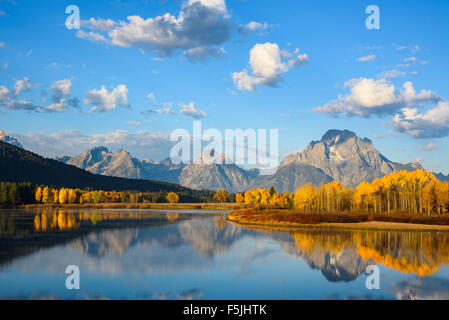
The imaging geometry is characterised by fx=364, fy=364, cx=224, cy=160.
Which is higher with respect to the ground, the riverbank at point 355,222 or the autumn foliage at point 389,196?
the autumn foliage at point 389,196

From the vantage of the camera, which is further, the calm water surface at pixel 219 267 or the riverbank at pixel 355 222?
the riverbank at pixel 355 222

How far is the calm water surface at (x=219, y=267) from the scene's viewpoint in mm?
31000

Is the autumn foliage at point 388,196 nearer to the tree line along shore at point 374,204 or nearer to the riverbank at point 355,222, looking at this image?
the tree line along shore at point 374,204

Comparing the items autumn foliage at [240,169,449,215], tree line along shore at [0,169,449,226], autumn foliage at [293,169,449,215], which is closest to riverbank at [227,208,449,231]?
tree line along shore at [0,169,449,226]

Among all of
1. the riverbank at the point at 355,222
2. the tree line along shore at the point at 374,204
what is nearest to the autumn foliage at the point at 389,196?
the tree line along shore at the point at 374,204

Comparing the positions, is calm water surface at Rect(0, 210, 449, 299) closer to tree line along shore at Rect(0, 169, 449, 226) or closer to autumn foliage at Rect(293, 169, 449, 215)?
tree line along shore at Rect(0, 169, 449, 226)

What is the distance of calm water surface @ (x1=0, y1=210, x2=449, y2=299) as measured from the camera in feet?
102

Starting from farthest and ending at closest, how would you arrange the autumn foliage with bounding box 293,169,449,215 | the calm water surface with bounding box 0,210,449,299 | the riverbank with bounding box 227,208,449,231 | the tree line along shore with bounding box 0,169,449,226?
the autumn foliage with bounding box 293,169,449,215
the tree line along shore with bounding box 0,169,449,226
the riverbank with bounding box 227,208,449,231
the calm water surface with bounding box 0,210,449,299
